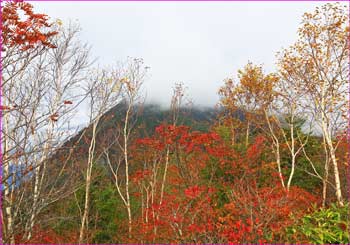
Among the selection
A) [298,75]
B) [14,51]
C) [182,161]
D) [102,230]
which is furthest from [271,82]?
[14,51]

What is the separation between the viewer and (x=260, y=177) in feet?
37.2

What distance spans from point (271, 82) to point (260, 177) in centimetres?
480

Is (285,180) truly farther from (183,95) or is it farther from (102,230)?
(102,230)

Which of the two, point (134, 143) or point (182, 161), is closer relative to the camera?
point (182, 161)

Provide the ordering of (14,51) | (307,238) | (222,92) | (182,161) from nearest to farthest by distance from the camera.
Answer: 1. (14,51)
2. (307,238)
3. (182,161)
4. (222,92)

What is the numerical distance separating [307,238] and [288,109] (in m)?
7.19

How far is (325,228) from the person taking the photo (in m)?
7.71

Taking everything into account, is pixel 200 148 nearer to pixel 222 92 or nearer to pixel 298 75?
pixel 298 75

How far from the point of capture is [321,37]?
9.95 meters

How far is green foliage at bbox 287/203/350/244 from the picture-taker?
24.1ft

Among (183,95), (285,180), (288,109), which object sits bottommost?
(285,180)

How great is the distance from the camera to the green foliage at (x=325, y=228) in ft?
24.1

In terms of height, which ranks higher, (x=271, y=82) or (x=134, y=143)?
(x=271, y=82)

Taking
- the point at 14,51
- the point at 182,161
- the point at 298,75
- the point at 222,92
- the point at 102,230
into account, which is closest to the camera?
the point at 14,51
